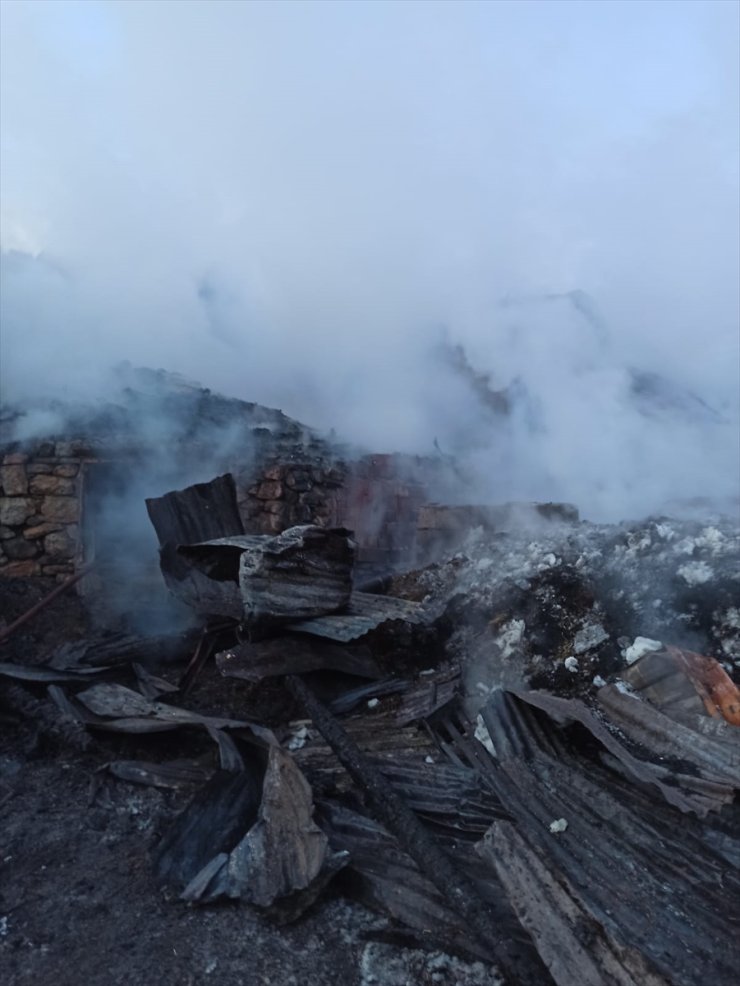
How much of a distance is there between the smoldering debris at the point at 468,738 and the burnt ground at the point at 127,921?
0.26 ft

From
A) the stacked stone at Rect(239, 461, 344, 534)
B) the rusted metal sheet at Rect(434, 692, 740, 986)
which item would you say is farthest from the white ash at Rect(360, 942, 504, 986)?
the stacked stone at Rect(239, 461, 344, 534)

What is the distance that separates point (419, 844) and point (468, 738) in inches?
37.3

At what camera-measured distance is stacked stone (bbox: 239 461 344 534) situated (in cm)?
650

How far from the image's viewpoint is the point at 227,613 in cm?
495

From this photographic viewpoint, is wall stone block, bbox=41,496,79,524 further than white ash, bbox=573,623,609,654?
Yes

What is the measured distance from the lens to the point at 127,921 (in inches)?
107

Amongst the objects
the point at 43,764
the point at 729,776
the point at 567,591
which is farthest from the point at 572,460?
the point at 43,764

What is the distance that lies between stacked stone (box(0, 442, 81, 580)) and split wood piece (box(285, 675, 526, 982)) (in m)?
2.93

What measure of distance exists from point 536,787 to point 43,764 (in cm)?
281

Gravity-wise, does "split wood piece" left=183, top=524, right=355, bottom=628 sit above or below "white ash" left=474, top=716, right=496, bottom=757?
above

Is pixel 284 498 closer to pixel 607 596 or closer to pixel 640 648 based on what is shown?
pixel 607 596

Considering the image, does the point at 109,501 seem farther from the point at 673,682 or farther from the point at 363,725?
the point at 673,682

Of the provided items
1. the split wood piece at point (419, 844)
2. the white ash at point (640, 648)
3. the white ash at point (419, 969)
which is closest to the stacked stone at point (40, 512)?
the split wood piece at point (419, 844)

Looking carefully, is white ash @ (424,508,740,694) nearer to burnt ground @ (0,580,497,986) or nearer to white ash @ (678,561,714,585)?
white ash @ (678,561,714,585)
